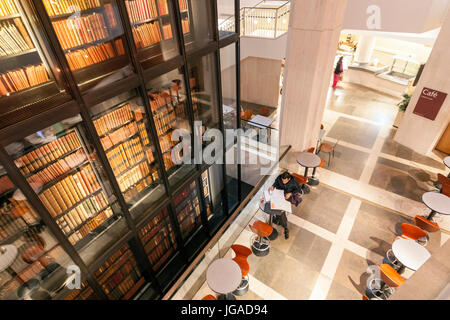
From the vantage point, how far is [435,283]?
112 inches

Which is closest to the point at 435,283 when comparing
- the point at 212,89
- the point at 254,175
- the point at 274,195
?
the point at 274,195

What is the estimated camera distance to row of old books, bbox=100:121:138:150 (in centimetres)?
389

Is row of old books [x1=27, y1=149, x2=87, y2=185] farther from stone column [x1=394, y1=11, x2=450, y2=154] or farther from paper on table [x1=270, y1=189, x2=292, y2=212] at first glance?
stone column [x1=394, y1=11, x2=450, y2=154]

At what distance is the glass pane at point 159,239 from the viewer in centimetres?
512

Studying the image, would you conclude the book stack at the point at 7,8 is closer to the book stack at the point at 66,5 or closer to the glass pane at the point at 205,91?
the book stack at the point at 66,5

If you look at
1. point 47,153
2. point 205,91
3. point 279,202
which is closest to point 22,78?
point 47,153

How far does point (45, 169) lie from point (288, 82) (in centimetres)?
542

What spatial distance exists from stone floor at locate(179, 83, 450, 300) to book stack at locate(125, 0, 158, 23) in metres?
4.41

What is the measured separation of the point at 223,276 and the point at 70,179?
2.83m

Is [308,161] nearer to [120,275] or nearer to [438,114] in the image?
[438,114]

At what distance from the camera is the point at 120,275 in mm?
4867

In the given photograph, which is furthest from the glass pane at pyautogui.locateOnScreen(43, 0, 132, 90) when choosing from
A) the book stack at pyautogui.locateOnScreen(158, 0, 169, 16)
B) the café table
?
the café table

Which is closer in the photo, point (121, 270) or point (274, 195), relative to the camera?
point (121, 270)

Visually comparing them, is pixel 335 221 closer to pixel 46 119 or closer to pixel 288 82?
pixel 288 82
